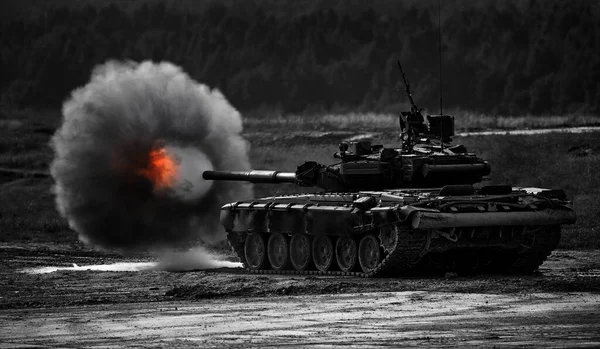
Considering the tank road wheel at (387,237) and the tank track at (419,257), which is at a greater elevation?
the tank road wheel at (387,237)

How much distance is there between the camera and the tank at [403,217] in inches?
965

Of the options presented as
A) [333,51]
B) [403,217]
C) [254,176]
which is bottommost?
[403,217]

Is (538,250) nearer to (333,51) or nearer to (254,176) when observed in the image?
(254,176)

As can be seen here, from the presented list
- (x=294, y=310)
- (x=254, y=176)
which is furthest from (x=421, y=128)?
(x=294, y=310)

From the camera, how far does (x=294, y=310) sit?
19656 mm

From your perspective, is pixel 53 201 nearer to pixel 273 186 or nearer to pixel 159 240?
pixel 273 186

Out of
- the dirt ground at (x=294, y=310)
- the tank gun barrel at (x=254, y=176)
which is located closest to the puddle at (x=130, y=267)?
the dirt ground at (x=294, y=310)

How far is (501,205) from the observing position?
25.0 meters

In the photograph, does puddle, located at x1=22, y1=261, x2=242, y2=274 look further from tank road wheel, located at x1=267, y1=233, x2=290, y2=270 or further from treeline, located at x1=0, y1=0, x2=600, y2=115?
treeline, located at x1=0, y1=0, x2=600, y2=115

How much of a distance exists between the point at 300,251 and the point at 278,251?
804 millimetres

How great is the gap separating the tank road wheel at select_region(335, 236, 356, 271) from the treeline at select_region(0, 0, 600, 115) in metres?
36.3

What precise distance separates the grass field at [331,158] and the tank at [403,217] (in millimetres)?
7231

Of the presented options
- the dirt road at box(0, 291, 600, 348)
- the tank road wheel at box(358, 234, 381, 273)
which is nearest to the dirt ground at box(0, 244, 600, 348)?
the dirt road at box(0, 291, 600, 348)

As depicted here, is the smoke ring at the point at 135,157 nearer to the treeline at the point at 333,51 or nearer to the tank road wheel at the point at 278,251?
the tank road wheel at the point at 278,251
